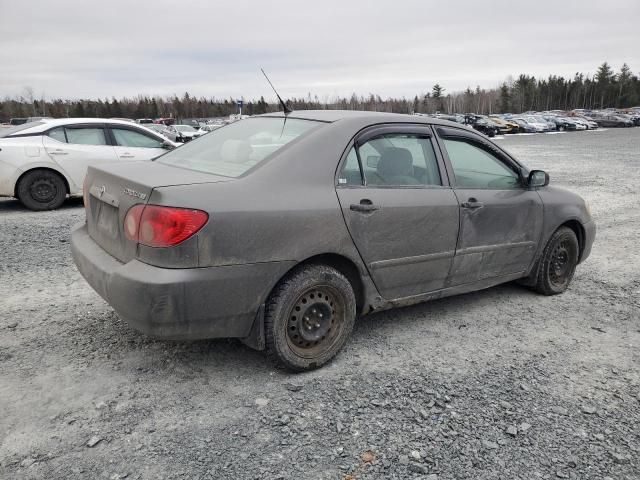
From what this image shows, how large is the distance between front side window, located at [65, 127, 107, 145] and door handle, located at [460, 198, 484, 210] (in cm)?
706

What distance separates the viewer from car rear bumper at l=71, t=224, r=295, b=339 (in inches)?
109

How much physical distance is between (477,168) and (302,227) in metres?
1.80

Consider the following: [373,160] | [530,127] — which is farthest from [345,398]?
[530,127]

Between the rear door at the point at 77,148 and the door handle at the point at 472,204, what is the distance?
6493 millimetres

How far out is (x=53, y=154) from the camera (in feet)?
27.7

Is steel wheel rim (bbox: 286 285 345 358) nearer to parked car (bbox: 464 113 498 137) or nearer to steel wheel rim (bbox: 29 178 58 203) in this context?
steel wheel rim (bbox: 29 178 58 203)

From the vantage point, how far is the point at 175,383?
3146 millimetres

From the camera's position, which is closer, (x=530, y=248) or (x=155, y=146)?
(x=530, y=248)

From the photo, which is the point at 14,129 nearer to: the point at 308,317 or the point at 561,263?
the point at 308,317

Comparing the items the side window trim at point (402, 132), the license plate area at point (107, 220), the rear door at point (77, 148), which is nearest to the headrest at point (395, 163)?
the side window trim at point (402, 132)

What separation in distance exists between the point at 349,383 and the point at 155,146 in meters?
7.38

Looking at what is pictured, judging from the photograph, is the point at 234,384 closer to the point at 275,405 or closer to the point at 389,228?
the point at 275,405

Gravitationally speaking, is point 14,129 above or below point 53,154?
above

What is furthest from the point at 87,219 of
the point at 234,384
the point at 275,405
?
the point at 275,405
